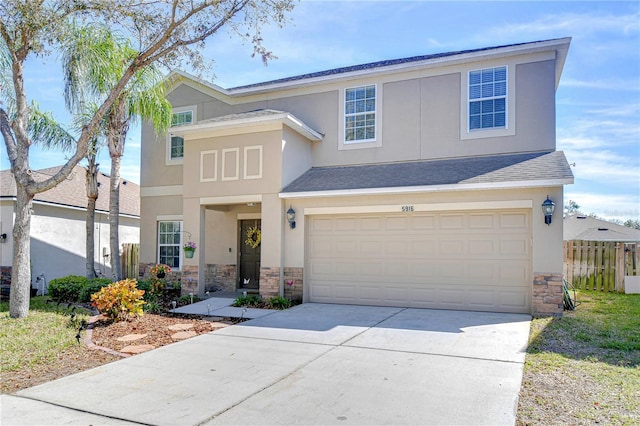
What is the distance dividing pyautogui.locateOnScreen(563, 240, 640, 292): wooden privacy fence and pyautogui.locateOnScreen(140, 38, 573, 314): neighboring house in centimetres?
457

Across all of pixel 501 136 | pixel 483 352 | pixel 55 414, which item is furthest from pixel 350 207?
pixel 55 414

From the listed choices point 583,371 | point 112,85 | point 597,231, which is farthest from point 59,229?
point 597,231

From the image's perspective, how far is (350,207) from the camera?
37.4ft

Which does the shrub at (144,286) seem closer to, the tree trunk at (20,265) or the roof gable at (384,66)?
the tree trunk at (20,265)

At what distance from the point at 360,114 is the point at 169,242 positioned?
24.0 ft

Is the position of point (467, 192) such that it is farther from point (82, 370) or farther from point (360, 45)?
point (82, 370)

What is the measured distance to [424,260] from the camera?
10742mm

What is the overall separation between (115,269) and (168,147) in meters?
4.45

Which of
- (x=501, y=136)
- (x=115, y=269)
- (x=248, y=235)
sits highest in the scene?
(x=501, y=136)

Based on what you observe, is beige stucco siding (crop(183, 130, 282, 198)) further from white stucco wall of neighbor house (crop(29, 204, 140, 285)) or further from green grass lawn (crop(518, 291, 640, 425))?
green grass lawn (crop(518, 291, 640, 425))

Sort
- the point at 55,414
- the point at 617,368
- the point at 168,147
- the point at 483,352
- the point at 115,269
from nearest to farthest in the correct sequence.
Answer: the point at 55,414, the point at 617,368, the point at 483,352, the point at 115,269, the point at 168,147

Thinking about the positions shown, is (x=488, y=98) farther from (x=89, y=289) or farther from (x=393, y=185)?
(x=89, y=289)

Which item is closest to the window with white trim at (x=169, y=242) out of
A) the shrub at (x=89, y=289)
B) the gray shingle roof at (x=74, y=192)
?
the shrub at (x=89, y=289)

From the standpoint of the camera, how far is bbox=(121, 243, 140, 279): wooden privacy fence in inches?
642
